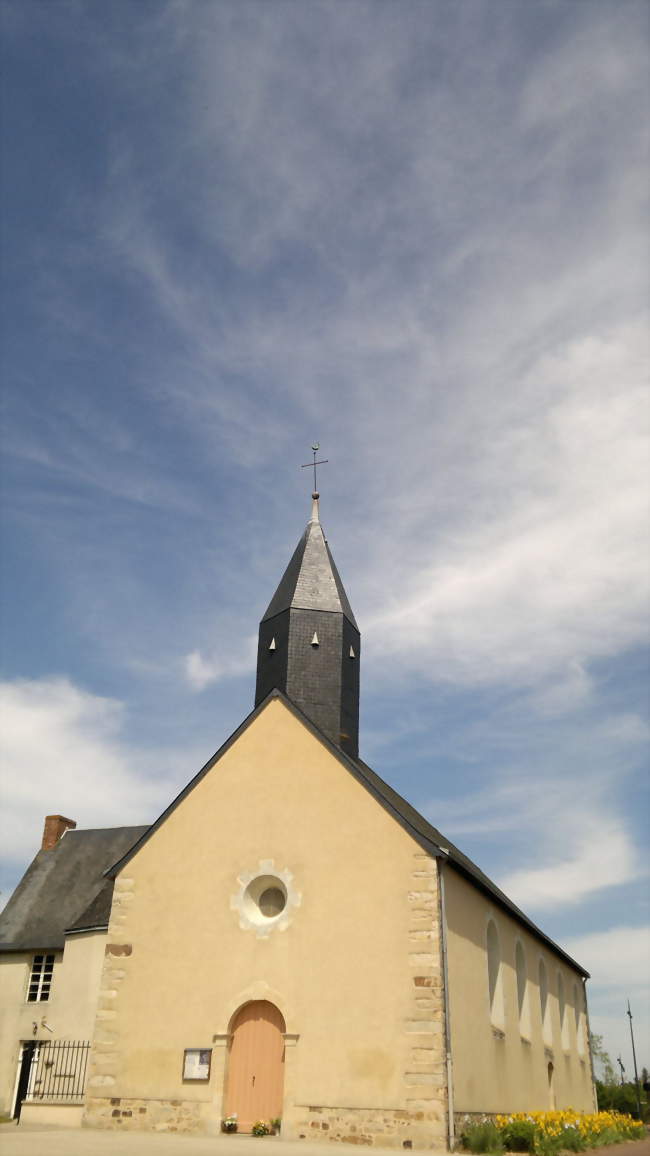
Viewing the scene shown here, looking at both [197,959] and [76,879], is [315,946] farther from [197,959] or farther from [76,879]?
[76,879]

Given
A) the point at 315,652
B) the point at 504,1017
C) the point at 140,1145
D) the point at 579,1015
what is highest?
the point at 315,652

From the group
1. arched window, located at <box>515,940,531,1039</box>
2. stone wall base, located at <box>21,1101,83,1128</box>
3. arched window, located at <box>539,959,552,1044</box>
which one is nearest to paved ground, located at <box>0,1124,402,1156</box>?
stone wall base, located at <box>21,1101,83,1128</box>

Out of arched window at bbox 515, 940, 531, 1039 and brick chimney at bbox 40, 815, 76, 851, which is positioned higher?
brick chimney at bbox 40, 815, 76, 851

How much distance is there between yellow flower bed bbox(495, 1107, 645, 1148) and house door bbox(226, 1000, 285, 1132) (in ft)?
13.0

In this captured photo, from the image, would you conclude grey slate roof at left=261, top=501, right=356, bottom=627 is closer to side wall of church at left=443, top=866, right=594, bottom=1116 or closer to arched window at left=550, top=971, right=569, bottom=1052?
side wall of church at left=443, top=866, right=594, bottom=1116

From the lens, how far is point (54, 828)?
30.2m

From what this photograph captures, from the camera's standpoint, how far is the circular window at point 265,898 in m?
17.5

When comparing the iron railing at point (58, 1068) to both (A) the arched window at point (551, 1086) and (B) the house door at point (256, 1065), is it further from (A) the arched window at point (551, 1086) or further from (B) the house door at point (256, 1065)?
(A) the arched window at point (551, 1086)

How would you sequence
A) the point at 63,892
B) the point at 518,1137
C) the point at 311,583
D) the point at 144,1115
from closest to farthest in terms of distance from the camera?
the point at 518,1137, the point at 144,1115, the point at 311,583, the point at 63,892

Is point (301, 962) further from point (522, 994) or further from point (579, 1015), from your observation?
point (579, 1015)

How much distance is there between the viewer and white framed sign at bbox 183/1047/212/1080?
649 inches

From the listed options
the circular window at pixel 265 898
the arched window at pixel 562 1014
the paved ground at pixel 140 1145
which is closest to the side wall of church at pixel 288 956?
the circular window at pixel 265 898

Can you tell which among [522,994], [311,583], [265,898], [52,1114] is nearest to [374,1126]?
[265,898]

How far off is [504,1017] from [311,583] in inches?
415
